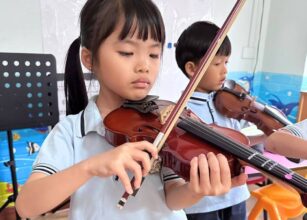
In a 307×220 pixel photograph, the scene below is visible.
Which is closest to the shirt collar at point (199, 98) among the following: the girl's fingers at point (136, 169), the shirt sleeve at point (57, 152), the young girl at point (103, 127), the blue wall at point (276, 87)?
the young girl at point (103, 127)

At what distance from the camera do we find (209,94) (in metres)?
0.99

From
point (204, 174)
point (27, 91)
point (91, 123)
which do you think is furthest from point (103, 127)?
point (27, 91)

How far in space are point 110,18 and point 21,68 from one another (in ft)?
2.55

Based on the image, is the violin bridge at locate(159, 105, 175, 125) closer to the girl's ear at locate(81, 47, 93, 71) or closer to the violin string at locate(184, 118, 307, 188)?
the violin string at locate(184, 118, 307, 188)

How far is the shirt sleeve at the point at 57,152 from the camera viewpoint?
50cm

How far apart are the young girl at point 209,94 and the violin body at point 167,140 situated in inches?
11.8

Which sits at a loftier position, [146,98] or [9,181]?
[146,98]

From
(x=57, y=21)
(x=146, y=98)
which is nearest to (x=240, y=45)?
(x=57, y=21)

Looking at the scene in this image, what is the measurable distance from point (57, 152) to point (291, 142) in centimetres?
61

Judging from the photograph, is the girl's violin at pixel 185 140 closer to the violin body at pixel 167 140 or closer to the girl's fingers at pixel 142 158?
the violin body at pixel 167 140

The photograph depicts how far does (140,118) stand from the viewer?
63 cm

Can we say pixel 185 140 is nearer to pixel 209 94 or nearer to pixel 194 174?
pixel 194 174

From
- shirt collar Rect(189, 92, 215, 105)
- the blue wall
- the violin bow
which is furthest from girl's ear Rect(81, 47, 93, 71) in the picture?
the blue wall

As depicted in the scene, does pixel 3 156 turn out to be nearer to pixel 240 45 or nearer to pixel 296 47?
pixel 240 45
